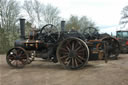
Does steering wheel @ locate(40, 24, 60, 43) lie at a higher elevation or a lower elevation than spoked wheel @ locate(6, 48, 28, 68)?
higher

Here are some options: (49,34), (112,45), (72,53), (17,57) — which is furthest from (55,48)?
(112,45)

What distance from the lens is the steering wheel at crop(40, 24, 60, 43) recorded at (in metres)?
5.97

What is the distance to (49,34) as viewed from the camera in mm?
5965

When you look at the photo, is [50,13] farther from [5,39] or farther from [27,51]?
[27,51]

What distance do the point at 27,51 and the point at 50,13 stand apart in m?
18.3

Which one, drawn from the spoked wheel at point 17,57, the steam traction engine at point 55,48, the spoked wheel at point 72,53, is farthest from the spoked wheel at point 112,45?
the spoked wheel at point 17,57

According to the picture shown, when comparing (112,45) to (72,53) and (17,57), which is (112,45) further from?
(17,57)

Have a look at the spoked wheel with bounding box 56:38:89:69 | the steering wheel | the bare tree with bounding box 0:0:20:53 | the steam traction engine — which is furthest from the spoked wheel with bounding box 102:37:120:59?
the bare tree with bounding box 0:0:20:53

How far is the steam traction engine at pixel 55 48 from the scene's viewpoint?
5.41m

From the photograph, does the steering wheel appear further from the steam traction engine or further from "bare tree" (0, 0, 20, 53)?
"bare tree" (0, 0, 20, 53)

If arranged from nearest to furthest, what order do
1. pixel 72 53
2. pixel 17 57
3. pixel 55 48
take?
pixel 72 53 → pixel 17 57 → pixel 55 48

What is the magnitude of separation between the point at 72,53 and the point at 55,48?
91 cm

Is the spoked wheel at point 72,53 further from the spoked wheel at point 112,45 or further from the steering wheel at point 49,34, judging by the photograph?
the spoked wheel at point 112,45

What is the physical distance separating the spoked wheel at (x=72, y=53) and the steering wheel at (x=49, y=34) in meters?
0.69
